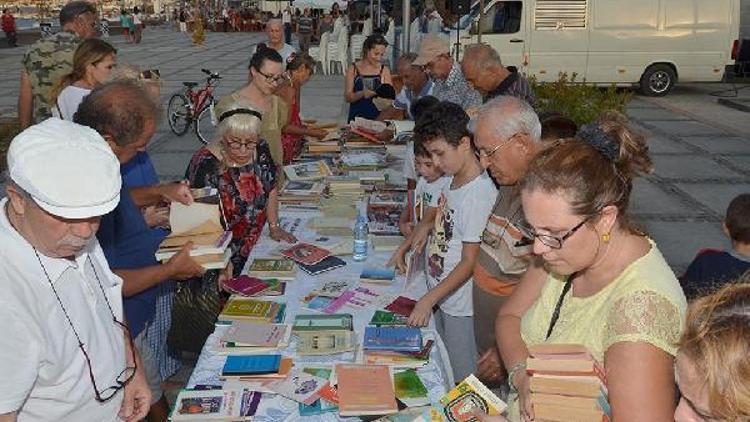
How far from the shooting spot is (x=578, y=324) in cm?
196

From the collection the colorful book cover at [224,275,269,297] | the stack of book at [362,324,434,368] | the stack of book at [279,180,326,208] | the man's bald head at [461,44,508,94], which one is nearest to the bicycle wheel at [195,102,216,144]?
the stack of book at [279,180,326,208]

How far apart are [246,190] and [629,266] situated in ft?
8.71

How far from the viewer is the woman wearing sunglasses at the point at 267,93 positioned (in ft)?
17.1

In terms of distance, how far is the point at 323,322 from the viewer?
3150 mm

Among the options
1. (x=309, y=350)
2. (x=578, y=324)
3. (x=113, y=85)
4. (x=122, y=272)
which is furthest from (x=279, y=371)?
(x=113, y=85)

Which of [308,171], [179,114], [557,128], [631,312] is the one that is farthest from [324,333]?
[179,114]

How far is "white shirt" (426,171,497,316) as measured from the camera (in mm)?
3213

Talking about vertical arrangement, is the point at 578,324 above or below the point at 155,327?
above

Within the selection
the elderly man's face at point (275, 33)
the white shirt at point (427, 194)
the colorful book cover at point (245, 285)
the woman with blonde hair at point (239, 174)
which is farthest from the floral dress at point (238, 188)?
the elderly man's face at point (275, 33)

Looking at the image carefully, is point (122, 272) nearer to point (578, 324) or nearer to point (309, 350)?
point (309, 350)

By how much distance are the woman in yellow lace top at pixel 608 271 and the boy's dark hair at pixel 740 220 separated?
173 cm

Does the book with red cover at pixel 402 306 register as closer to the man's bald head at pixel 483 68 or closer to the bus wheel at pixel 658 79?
the man's bald head at pixel 483 68

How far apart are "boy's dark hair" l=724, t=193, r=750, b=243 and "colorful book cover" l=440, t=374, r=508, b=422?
1.95m

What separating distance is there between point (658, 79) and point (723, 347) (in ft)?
49.8
